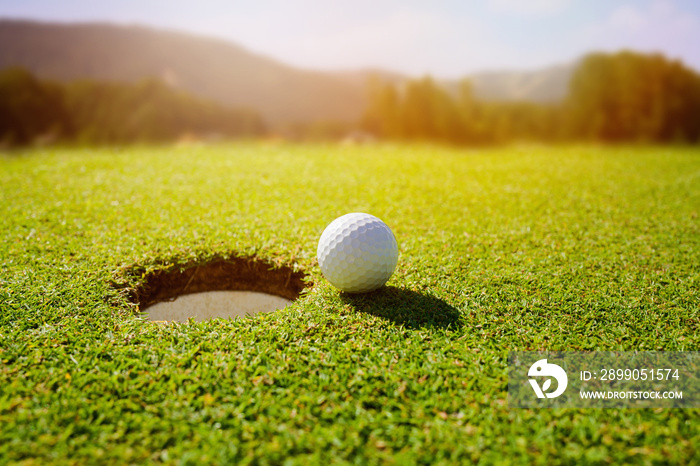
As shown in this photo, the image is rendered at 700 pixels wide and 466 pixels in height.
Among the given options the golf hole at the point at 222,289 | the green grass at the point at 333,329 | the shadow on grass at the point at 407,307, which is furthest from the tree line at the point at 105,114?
the shadow on grass at the point at 407,307

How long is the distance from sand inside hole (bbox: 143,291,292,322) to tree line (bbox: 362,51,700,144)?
30.5 feet

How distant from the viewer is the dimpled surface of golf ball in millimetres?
2859

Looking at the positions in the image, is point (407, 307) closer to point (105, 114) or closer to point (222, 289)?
point (222, 289)

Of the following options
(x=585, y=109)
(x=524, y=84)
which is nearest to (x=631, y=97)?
(x=585, y=109)

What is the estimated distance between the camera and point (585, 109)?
12.6m

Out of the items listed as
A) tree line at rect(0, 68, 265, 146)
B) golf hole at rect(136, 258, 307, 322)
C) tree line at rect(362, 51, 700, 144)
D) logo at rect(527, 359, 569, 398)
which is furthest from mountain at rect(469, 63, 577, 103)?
logo at rect(527, 359, 569, 398)

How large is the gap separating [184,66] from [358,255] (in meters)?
13.0

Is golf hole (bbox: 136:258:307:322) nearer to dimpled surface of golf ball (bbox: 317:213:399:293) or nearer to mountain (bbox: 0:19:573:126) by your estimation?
dimpled surface of golf ball (bbox: 317:213:399:293)

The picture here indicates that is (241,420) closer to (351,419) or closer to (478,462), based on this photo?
(351,419)

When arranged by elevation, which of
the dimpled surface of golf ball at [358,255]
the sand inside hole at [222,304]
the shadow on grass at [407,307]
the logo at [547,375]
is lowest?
the sand inside hole at [222,304]

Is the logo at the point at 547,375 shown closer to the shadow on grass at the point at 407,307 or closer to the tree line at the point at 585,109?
the shadow on grass at the point at 407,307

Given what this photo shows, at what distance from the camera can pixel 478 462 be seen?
1.76 meters

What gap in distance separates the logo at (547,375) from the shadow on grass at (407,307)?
1.67 feet

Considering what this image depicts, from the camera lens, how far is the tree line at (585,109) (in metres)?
12.1
